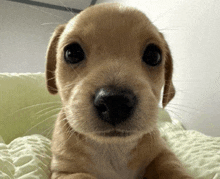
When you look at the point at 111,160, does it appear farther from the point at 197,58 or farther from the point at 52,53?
the point at 197,58

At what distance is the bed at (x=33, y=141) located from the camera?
134 cm

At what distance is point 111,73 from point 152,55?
0.46 metres

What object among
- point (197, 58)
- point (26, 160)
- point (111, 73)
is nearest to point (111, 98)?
point (111, 73)

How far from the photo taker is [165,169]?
50.5 inches

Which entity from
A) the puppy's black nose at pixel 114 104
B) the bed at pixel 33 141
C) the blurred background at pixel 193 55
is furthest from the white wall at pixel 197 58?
the puppy's black nose at pixel 114 104

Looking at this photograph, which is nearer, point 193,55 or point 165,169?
point 165,169

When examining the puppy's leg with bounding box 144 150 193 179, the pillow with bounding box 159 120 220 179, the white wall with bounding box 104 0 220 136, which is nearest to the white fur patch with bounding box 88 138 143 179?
the puppy's leg with bounding box 144 150 193 179

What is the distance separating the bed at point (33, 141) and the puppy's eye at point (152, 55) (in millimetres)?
699

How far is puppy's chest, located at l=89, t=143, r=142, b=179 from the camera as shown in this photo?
1356 mm

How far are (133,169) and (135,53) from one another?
0.75 meters

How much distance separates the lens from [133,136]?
110cm

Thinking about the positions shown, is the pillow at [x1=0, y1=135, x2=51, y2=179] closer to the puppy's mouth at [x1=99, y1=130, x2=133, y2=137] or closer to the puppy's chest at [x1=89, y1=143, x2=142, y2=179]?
the puppy's chest at [x1=89, y1=143, x2=142, y2=179]

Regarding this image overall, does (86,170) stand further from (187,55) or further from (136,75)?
(187,55)

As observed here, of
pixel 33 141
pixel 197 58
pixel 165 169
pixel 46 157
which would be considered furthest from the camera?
pixel 197 58
